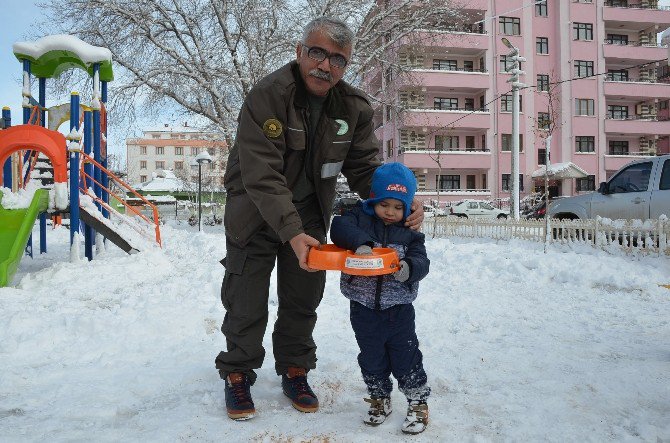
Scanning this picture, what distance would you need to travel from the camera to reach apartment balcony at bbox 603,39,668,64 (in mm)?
33625

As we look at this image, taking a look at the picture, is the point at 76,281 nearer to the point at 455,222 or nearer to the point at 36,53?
the point at 36,53

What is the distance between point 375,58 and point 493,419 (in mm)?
15333

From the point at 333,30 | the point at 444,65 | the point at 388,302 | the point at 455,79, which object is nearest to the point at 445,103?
the point at 455,79

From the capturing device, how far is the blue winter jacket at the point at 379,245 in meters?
2.14

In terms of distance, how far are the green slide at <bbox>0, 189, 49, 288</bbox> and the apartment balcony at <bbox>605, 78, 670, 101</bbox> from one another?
1443 inches

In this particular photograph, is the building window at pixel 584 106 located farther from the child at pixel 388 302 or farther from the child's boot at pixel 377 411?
the child's boot at pixel 377 411

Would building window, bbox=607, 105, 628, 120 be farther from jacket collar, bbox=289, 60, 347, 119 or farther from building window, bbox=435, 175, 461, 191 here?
jacket collar, bbox=289, 60, 347, 119

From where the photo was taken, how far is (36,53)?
8.80 m

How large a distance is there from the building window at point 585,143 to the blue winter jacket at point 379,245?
117 ft

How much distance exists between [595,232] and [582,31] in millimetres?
30657

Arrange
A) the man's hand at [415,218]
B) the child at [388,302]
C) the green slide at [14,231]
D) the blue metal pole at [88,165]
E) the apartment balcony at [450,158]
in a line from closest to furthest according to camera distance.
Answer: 1. the child at [388,302]
2. the man's hand at [415,218]
3. the green slide at [14,231]
4. the blue metal pole at [88,165]
5. the apartment balcony at [450,158]

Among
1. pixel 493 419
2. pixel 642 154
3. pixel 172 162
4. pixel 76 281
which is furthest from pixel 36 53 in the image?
pixel 172 162

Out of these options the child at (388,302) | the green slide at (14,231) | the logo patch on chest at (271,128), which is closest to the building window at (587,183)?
the green slide at (14,231)

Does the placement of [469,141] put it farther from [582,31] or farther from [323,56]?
[323,56]
